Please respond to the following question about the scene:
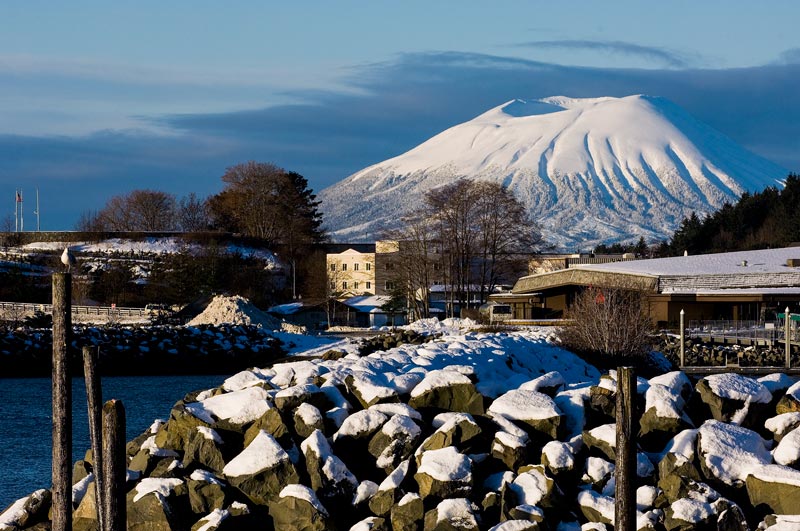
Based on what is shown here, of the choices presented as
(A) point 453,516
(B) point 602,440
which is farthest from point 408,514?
(B) point 602,440

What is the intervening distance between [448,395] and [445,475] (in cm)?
205

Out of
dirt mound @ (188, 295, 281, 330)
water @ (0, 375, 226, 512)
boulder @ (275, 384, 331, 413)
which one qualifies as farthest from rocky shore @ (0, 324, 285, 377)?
boulder @ (275, 384, 331, 413)

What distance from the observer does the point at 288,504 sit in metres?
13.2

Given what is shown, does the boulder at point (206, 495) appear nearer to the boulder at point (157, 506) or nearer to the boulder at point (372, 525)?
the boulder at point (157, 506)

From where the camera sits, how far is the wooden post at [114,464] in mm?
10828

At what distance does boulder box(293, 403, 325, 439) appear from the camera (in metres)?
14.5

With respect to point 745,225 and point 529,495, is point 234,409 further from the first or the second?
point 745,225

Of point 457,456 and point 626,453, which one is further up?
point 626,453

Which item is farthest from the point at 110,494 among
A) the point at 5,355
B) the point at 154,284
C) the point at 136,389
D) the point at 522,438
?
the point at 154,284

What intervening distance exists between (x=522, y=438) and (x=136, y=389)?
2248cm

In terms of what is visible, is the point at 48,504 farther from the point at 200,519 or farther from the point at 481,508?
the point at 481,508

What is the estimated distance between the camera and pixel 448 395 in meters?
15.1

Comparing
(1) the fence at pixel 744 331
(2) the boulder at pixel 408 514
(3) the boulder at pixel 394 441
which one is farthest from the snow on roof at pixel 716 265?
(2) the boulder at pixel 408 514

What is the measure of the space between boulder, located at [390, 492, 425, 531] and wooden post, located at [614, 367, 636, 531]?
9.25 ft
